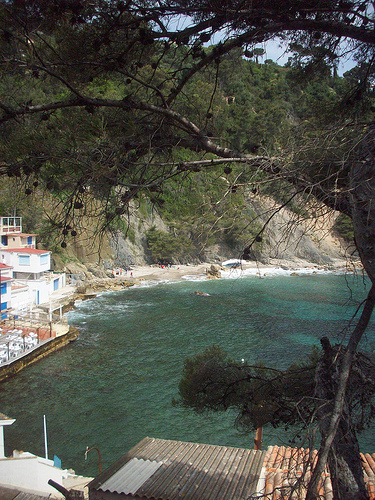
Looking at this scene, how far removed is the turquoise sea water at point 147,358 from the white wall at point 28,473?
4.42ft

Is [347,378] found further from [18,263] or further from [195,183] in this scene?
[18,263]

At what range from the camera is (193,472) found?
18.1 feet

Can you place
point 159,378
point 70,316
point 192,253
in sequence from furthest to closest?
1. point 192,253
2. point 70,316
3. point 159,378

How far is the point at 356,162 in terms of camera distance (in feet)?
5.57

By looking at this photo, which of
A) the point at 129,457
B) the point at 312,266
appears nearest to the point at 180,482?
the point at 129,457

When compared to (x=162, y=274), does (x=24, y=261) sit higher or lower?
higher

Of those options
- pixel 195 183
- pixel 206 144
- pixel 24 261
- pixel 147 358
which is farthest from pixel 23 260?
pixel 206 144

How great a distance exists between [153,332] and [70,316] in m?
5.38

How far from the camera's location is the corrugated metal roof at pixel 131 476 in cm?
491

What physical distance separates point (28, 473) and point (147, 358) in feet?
25.1

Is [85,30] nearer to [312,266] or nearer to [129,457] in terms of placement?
[129,457]

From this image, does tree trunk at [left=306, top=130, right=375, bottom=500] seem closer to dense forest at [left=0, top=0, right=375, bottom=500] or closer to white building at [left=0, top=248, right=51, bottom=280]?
dense forest at [left=0, top=0, right=375, bottom=500]


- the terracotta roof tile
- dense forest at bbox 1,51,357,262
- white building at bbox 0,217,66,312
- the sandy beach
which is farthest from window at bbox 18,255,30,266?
dense forest at bbox 1,51,357,262

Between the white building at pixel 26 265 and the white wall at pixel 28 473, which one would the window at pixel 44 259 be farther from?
the white wall at pixel 28 473
